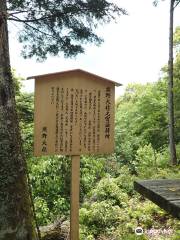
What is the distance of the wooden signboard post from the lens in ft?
13.9

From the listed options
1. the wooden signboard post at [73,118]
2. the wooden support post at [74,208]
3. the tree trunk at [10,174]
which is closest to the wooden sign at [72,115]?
the wooden signboard post at [73,118]

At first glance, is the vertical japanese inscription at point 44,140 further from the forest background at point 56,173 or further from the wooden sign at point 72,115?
the forest background at point 56,173

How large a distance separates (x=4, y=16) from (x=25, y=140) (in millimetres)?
5099

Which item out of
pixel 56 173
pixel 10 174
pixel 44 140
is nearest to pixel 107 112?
pixel 44 140

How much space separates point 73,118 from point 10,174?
1.02 meters

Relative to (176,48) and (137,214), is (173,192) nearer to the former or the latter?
(137,214)

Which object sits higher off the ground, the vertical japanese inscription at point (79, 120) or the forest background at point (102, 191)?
the vertical japanese inscription at point (79, 120)

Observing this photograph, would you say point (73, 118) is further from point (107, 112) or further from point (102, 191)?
point (102, 191)

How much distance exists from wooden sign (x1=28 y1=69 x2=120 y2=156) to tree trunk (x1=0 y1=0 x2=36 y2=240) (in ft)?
1.42

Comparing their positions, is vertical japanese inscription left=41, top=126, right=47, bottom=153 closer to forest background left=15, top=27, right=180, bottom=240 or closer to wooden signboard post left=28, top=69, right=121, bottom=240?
wooden signboard post left=28, top=69, right=121, bottom=240

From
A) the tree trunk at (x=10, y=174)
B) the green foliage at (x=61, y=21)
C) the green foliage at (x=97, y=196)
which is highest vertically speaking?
the green foliage at (x=61, y=21)

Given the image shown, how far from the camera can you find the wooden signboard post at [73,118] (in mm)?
4234

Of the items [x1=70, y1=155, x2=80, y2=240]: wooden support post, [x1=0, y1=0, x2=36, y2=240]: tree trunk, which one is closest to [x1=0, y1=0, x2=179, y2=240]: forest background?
[x1=0, y1=0, x2=36, y2=240]: tree trunk

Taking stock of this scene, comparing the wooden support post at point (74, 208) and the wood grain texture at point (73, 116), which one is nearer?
the wood grain texture at point (73, 116)
